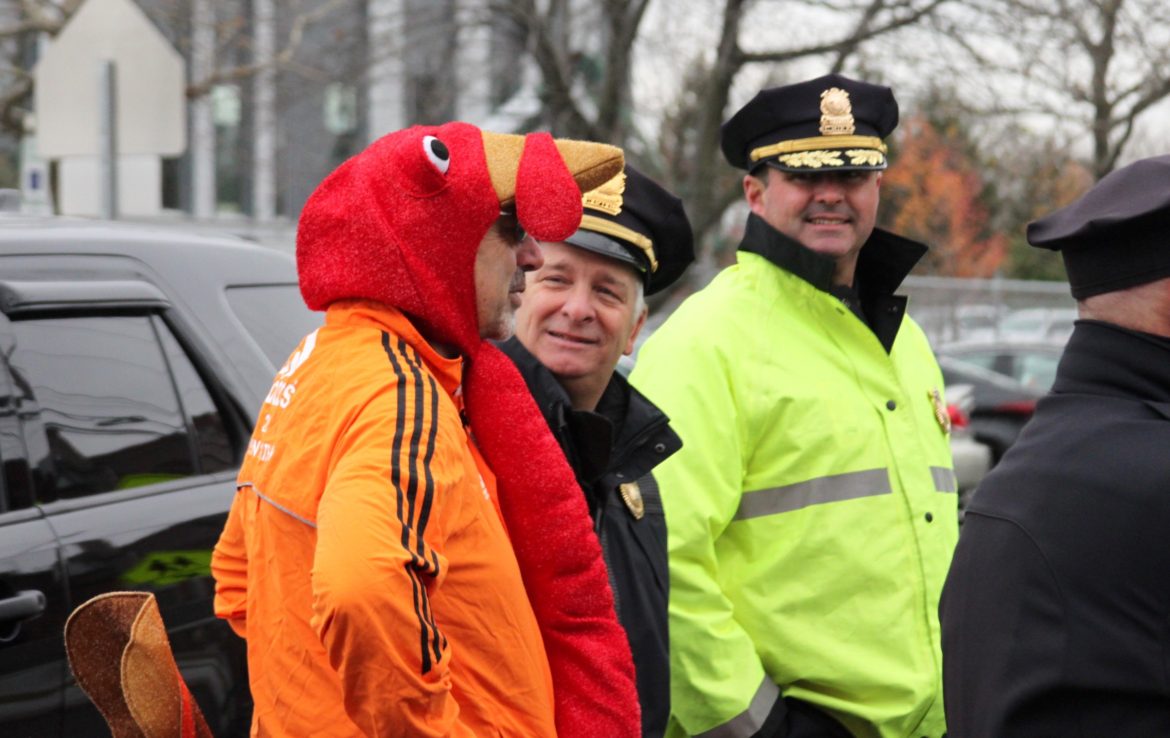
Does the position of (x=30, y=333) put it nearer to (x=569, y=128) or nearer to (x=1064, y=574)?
(x=1064, y=574)

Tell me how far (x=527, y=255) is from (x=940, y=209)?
3539 cm

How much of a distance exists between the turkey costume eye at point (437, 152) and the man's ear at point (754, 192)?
1.64 meters

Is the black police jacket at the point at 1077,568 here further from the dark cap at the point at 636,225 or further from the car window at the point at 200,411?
the car window at the point at 200,411

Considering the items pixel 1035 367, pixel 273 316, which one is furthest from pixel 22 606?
pixel 1035 367

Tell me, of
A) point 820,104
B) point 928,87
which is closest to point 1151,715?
point 820,104

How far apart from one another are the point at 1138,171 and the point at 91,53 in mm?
5408

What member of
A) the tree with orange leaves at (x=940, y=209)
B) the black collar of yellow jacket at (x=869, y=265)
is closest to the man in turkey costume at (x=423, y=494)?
the black collar of yellow jacket at (x=869, y=265)

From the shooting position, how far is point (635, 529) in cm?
270

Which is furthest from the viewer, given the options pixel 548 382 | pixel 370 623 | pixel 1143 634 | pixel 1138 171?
pixel 548 382

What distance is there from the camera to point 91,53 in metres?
6.46

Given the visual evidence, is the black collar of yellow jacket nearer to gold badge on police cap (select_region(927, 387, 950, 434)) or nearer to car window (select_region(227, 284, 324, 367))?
gold badge on police cap (select_region(927, 387, 950, 434))

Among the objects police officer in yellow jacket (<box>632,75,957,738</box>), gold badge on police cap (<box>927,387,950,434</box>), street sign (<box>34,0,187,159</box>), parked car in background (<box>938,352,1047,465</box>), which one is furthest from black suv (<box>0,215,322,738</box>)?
parked car in background (<box>938,352,1047,465</box>)

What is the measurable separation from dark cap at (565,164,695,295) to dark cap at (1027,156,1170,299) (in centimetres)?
91

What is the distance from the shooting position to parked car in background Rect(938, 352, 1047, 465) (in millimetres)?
14578
